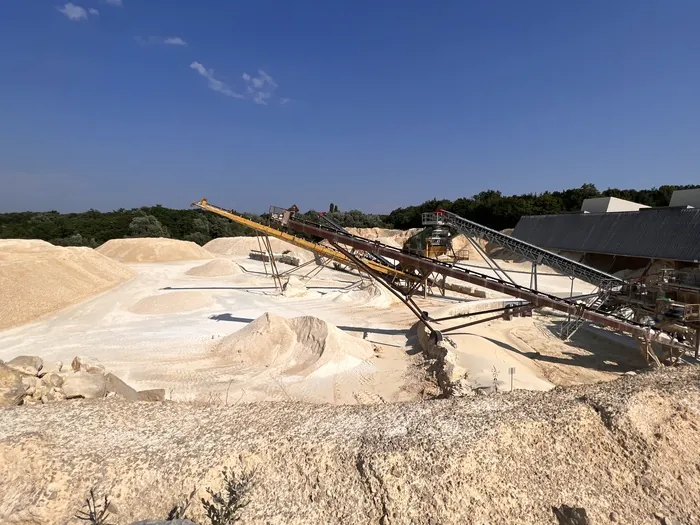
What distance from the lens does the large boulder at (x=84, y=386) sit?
606cm

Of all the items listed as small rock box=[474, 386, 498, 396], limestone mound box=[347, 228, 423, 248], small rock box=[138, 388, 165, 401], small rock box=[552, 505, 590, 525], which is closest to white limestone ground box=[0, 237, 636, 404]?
small rock box=[138, 388, 165, 401]

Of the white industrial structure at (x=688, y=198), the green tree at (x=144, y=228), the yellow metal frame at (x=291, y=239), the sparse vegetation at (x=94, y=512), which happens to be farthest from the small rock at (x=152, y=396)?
the green tree at (x=144, y=228)

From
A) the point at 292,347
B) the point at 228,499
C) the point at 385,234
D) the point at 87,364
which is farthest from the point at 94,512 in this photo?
the point at 385,234

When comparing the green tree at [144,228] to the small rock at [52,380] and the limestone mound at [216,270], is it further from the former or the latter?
the small rock at [52,380]

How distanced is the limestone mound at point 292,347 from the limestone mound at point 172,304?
5.84 m

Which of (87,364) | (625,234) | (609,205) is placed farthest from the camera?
(609,205)

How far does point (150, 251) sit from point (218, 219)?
25.6 m

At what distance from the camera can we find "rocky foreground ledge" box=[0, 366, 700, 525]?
351 centimetres

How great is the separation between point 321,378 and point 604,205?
32.1 meters

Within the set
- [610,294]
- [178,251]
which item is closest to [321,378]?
[610,294]

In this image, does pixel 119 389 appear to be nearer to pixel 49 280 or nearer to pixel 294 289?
pixel 294 289

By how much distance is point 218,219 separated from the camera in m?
58.6

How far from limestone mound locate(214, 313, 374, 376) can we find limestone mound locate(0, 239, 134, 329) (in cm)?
1025

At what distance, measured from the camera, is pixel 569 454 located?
159 inches
